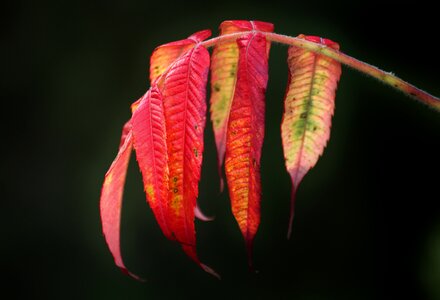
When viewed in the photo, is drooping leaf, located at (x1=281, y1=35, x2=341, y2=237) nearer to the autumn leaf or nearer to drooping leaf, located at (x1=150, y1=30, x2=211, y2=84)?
the autumn leaf

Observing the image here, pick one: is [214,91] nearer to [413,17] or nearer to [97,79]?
[413,17]

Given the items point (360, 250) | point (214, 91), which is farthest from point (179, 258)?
point (214, 91)

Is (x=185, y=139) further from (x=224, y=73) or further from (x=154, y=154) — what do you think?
(x=224, y=73)

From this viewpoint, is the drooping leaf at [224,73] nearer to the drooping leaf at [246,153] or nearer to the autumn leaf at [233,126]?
the autumn leaf at [233,126]

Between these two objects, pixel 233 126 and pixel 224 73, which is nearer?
pixel 233 126

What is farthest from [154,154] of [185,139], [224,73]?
[224,73]
